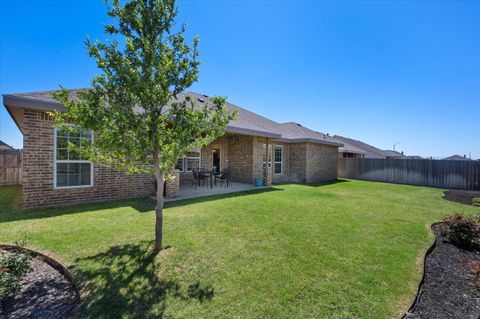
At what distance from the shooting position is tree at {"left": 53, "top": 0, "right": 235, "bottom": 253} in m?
3.46

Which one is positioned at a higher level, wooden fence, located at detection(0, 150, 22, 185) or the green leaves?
the green leaves

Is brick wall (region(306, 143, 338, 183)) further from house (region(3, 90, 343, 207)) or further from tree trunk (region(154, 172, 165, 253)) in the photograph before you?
tree trunk (region(154, 172, 165, 253))

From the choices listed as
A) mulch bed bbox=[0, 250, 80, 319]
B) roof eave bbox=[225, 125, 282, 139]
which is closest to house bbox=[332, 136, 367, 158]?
roof eave bbox=[225, 125, 282, 139]

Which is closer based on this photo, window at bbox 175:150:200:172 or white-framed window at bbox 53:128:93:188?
white-framed window at bbox 53:128:93:188

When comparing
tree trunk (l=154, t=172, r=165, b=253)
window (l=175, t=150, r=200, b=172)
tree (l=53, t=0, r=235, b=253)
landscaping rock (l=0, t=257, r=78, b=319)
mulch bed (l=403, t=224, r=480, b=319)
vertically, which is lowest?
mulch bed (l=403, t=224, r=480, b=319)

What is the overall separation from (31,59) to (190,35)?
9259 millimetres

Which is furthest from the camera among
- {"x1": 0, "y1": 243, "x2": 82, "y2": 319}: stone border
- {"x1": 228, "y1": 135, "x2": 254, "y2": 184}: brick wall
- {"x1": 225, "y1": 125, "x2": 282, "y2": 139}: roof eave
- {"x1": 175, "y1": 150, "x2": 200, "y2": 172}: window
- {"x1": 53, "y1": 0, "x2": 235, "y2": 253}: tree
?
{"x1": 228, "y1": 135, "x2": 254, "y2": 184}: brick wall

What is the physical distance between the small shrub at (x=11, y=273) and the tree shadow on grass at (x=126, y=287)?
2.08 ft

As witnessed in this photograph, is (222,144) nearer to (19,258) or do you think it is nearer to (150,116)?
(150,116)

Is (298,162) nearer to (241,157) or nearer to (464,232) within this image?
(241,157)

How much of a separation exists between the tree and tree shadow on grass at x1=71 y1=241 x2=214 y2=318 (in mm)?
1618

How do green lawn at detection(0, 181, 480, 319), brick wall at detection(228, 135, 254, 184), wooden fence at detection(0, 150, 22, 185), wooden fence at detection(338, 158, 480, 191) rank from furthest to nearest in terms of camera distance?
wooden fence at detection(338, 158, 480, 191), brick wall at detection(228, 135, 254, 184), wooden fence at detection(0, 150, 22, 185), green lawn at detection(0, 181, 480, 319)

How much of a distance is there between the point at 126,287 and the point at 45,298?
104 cm

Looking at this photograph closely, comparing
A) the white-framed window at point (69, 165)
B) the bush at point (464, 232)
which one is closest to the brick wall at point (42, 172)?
the white-framed window at point (69, 165)
